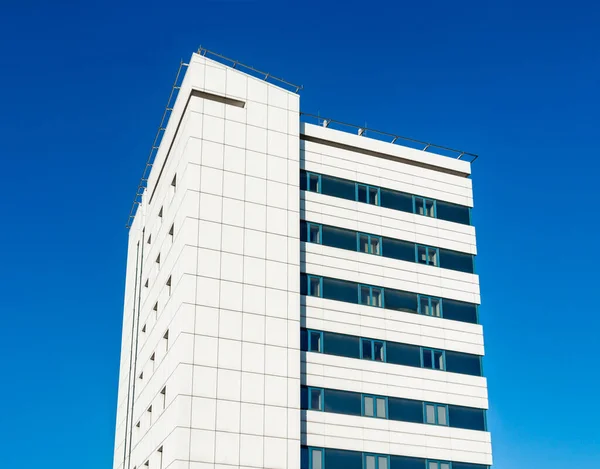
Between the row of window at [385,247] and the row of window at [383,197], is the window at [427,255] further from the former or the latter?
the row of window at [383,197]

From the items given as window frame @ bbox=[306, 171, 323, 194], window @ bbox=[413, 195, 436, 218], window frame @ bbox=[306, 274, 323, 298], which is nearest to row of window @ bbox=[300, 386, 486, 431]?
window frame @ bbox=[306, 274, 323, 298]

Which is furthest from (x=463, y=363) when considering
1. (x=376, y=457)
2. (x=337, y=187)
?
(x=337, y=187)

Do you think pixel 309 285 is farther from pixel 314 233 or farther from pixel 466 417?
pixel 466 417

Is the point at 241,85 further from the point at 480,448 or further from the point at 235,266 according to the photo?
the point at 480,448

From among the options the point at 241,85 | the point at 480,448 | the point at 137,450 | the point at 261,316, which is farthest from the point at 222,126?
the point at 480,448

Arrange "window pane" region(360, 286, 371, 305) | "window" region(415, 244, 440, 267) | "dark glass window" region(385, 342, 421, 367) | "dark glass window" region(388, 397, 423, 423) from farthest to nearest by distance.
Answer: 1. "window" region(415, 244, 440, 267)
2. "window pane" region(360, 286, 371, 305)
3. "dark glass window" region(385, 342, 421, 367)
4. "dark glass window" region(388, 397, 423, 423)

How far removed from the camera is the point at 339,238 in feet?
195

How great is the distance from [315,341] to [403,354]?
6288mm

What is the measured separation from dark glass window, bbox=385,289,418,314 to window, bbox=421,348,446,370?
279cm

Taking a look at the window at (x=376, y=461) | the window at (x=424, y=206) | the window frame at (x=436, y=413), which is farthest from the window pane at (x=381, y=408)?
the window at (x=424, y=206)

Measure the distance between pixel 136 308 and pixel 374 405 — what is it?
20.7 metres

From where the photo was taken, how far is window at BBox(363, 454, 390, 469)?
5422 cm

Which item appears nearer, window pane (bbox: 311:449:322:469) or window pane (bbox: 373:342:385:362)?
window pane (bbox: 311:449:322:469)

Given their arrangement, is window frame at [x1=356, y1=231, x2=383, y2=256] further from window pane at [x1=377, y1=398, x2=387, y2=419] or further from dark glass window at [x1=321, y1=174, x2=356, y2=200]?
window pane at [x1=377, y1=398, x2=387, y2=419]
